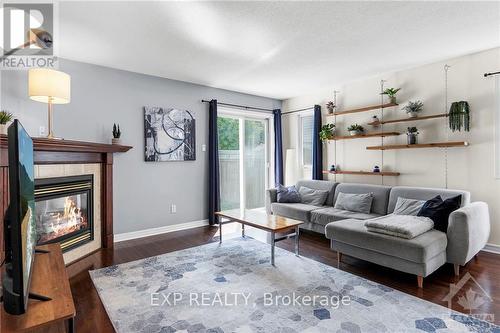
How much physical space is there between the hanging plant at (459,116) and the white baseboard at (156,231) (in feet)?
12.8

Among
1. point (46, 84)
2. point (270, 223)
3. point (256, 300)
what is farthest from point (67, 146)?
Answer: point (256, 300)

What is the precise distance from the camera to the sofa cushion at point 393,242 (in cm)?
243

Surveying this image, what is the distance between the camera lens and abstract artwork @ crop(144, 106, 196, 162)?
4.19 metres

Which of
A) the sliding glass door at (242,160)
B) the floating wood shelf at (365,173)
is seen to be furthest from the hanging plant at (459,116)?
the sliding glass door at (242,160)

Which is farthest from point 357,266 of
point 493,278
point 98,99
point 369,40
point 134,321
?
point 98,99

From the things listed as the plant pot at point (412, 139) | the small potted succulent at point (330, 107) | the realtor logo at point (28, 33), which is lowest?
the plant pot at point (412, 139)

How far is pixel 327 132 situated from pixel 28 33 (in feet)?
13.4

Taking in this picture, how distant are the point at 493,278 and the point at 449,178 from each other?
54.0 inches

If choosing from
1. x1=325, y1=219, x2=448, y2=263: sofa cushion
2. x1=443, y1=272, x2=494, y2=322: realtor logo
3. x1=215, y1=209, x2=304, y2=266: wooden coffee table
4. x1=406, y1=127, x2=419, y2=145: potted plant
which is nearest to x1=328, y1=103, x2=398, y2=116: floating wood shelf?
x1=406, y1=127, x2=419, y2=145: potted plant

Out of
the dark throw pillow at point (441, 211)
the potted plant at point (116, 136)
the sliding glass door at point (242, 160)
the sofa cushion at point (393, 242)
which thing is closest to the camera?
the sofa cushion at point (393, 242)

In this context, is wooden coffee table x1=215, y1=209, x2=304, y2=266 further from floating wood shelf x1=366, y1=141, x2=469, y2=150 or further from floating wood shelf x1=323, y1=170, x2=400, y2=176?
floating wood shelf x1=366, y1=141, x2=469, y2=150

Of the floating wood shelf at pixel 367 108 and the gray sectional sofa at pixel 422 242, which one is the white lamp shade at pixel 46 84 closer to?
the gray sectional sofa at pixel 422 242

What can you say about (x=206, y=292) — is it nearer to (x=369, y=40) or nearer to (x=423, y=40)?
(x=369, y=40)

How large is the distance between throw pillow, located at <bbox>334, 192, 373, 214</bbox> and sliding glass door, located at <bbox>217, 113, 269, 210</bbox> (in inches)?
79.5
